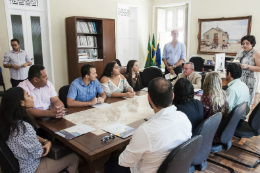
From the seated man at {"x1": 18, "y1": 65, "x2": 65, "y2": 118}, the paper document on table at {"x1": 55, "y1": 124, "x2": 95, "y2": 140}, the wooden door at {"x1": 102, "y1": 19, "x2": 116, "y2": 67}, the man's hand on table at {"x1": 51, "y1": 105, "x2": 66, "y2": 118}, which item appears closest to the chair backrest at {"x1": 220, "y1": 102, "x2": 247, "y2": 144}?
the paper document on table at {"x1": 55, "y1": 124, "x2": 95, "y2": 140}

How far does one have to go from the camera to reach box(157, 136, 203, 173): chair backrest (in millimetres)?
1174

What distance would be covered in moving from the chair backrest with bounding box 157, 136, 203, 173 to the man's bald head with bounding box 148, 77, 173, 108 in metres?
0.30

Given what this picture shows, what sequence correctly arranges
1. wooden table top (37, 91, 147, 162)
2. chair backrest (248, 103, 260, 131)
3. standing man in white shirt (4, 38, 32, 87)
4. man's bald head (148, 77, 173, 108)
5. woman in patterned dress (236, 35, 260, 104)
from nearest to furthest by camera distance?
man's bald head (148, 77, 173, 108) → wooden table top (37, 91, 147, 162) → chair backrest (248, 103, 260, 131) → woman in patterned dress (236, 35, 260, 104) → standing man in white shirt (4, 38, 32, 87)

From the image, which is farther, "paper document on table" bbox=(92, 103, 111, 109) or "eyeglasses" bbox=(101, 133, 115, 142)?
"paper document on table" bbox=(92, 103, 111, 109)

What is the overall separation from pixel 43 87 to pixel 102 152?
1348mm

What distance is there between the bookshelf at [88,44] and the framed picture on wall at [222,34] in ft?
9.83

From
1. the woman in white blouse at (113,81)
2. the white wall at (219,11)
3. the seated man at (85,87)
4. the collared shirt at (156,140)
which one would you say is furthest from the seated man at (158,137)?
the white wall at (219,11)

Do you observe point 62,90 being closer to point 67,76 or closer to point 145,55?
point 67,76

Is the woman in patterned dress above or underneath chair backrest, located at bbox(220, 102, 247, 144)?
above

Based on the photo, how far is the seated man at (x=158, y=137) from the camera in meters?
1.21

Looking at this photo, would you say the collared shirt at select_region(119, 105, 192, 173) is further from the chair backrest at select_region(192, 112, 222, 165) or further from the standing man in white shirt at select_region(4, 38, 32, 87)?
the standing man in white shirt at select_region(4, 38, 32, 87)

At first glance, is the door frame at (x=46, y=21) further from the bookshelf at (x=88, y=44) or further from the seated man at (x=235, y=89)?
the seated man at (x=235, y=89)

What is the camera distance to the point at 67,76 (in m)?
5.97

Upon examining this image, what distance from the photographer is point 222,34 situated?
6.58 metres
